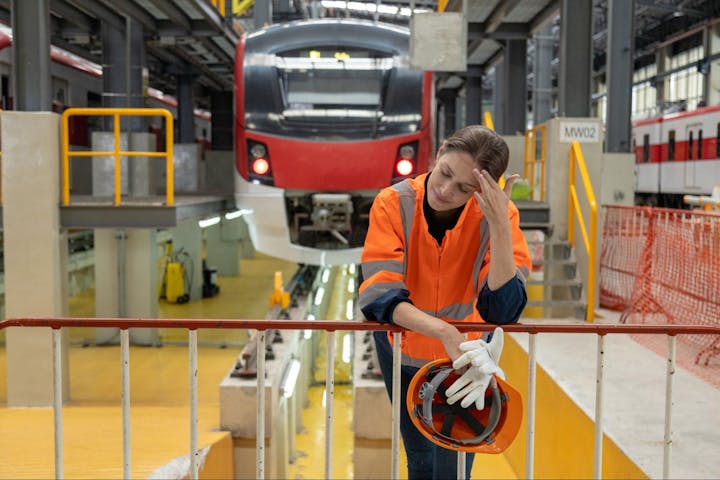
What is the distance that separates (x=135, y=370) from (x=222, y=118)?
12.4 meters

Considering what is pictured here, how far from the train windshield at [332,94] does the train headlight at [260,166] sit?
1.26 feet

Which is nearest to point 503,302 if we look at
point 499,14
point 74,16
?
point 499,14

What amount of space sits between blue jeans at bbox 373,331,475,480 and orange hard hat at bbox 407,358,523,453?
1.03ft

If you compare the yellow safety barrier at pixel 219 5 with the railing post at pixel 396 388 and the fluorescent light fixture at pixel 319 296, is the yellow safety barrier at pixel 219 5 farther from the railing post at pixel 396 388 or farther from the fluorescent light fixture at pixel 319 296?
the railing post at pixel 396 388

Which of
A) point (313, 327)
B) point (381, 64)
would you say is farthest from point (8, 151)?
point (313, 327)

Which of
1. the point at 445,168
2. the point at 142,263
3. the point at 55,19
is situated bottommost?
the point at 142,263

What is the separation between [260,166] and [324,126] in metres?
0.96

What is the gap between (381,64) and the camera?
9648 millimetres

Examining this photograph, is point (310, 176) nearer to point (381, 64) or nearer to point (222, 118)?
point (381, 64)

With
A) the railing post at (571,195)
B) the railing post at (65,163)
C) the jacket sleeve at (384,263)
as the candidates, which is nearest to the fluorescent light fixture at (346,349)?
the railing post at (571,195)

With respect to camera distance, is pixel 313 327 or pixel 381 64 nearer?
pixel 313 327

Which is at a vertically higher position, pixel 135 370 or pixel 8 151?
pixel 8 151

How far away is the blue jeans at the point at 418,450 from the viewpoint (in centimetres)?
331

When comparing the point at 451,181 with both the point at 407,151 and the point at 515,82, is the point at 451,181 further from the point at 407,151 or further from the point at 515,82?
the point at 515,82
